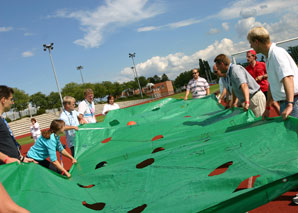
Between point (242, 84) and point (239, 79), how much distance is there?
88mm

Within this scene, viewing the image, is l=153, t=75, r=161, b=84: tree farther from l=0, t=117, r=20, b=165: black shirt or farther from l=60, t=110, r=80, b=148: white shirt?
l=0, t=117, r=20, b=165: black shirt

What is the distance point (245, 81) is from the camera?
368 centimetres

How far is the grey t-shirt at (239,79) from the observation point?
3.70 metres

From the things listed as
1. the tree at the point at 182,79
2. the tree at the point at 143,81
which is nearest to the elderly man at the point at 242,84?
the tree at the point at 143,81

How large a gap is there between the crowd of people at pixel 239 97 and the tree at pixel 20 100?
5030 centimetres

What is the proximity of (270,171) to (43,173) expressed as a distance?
2370 mm

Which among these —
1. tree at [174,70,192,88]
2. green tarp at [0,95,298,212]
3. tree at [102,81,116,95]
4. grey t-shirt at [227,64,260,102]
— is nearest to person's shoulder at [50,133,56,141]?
green tarp at [0,95,298,212]

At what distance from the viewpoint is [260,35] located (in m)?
2.67

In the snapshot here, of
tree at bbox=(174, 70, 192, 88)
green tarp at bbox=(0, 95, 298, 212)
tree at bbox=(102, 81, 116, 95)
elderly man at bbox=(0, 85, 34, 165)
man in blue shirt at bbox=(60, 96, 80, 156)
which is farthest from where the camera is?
tree at bbox=(174, 70, 192, 88)

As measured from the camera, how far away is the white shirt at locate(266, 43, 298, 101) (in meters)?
2.51

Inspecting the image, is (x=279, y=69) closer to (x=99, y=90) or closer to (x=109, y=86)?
(x=99, y=90)

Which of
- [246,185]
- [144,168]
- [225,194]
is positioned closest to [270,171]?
[246,185]

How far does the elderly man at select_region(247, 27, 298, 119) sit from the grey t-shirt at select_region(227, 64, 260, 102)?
0.85 meters

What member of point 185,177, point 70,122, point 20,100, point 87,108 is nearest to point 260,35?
point 185,177
